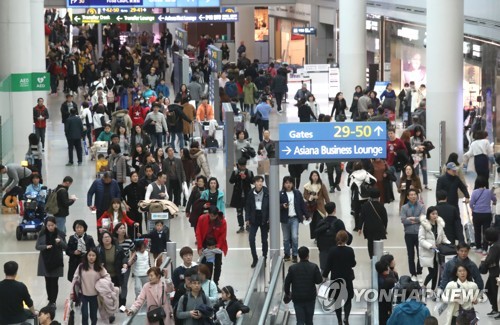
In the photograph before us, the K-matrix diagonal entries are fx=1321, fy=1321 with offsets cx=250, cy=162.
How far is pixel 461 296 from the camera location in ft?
49.9

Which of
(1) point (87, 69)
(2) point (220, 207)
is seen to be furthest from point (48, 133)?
(2) point (220, 207)

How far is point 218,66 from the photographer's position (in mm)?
39062

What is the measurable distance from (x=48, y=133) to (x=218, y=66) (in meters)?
5.43

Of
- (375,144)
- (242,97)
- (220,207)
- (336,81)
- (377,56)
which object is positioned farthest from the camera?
(377,56)

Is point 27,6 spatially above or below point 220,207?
above

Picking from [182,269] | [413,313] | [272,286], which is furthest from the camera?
[182,269]

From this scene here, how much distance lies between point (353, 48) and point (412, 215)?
81.2 feet

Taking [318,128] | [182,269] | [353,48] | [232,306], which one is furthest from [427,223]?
[353,48]

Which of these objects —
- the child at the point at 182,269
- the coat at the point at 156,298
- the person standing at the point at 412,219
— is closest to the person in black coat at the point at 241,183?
the person standing at the point at 412,219

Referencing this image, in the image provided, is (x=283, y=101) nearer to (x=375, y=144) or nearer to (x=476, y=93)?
(x=476, y=93)

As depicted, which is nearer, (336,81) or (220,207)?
(220,207)

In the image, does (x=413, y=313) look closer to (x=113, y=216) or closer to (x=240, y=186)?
(x=113, y=216)

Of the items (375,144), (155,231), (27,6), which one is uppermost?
(27,6)

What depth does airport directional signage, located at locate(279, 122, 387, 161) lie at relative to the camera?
54.5 ft
